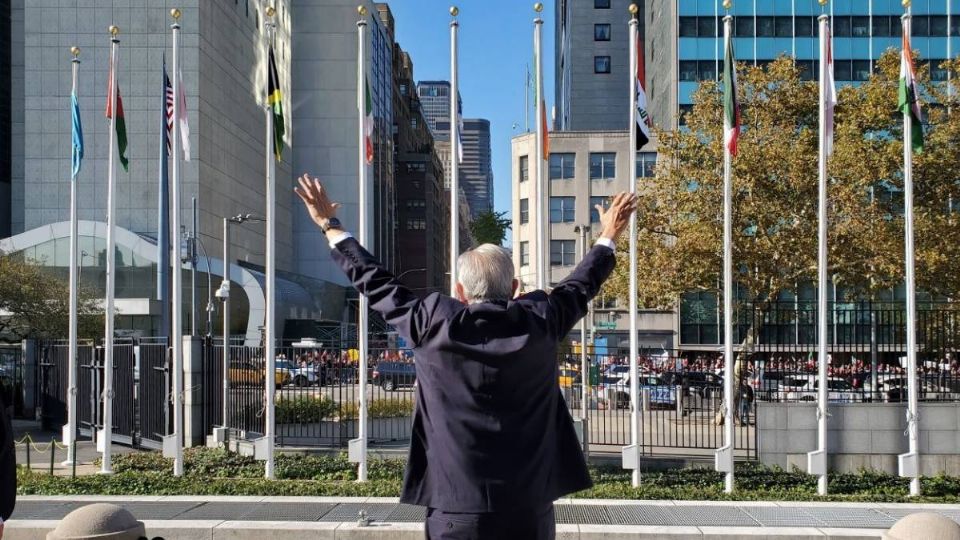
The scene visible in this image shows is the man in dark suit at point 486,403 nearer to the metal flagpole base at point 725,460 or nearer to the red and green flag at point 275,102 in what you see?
the metal flagpole base at point 725,460

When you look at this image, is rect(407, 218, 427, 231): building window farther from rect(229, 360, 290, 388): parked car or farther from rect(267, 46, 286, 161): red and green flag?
rect(267, 46, 286, 161): red and green flag

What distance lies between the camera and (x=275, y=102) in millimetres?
15594

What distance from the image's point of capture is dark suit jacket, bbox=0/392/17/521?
4523 millimetres

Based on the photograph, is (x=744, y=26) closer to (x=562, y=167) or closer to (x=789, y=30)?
(x=789, y=30)

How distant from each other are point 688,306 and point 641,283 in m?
30.6

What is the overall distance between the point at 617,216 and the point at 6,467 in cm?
308

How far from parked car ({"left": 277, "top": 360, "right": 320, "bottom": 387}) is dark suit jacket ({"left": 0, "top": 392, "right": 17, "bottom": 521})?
41.2ft

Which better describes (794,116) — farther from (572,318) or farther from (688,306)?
(688,306)

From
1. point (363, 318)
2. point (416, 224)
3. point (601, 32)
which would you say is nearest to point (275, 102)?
point (363, 318)

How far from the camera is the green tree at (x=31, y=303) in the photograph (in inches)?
1817

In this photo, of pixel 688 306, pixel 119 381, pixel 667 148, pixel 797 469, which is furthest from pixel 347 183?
pixel 797 469

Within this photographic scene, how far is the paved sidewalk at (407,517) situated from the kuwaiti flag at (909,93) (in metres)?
5.70

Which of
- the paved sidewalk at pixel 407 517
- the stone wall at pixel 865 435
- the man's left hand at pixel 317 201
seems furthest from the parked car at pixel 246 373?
the man's left hand at pixel 317 201

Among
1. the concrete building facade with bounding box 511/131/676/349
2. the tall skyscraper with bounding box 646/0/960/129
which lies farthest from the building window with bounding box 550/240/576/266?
the tall skyscraper with bounding box 646/0/960/129
